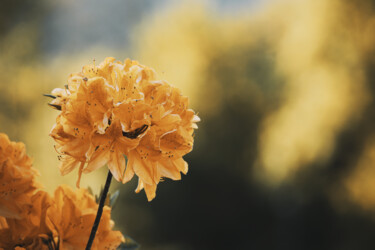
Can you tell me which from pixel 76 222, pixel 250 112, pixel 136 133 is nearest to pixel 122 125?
pixel 136 133

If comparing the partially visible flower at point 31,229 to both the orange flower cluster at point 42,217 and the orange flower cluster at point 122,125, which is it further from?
the orange flower cluster at point 122,125

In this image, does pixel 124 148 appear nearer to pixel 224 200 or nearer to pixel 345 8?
pixel 224 200

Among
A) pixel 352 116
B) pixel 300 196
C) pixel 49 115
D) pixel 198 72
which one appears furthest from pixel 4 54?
pixel 352 116

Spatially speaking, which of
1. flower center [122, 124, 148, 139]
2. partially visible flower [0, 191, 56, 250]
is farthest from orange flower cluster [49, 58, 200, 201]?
partially visible flower [0, 191, 56, 250]

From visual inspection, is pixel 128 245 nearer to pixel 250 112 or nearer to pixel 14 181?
pixel 14 181

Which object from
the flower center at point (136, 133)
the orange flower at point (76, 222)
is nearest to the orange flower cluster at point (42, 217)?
the orange flower at point (76, 222)

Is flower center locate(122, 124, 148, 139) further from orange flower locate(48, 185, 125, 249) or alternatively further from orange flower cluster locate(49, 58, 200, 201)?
orange flower locate(48, 185, 125, 249)
